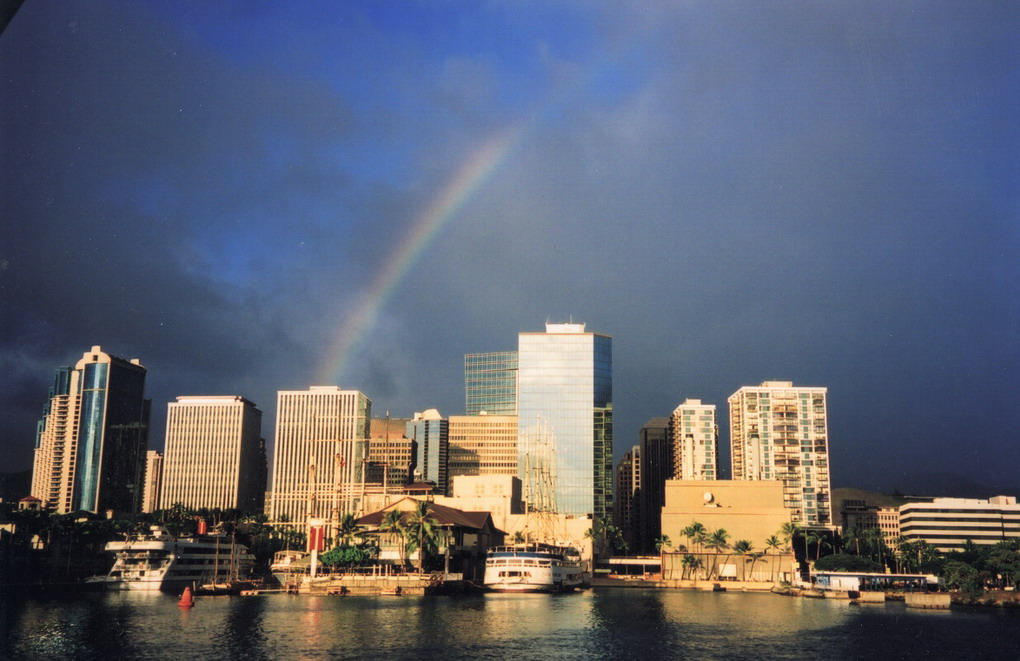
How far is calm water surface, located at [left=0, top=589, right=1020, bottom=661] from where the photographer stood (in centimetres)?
7750

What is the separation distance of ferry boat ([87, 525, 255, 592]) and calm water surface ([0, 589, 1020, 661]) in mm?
21425

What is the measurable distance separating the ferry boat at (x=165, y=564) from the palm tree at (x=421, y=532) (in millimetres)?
31569

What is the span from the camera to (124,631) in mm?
89312

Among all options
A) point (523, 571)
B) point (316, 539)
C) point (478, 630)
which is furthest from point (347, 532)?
point (478, 630)

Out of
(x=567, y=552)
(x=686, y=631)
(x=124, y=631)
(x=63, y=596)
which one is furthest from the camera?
(x=567, y=552)

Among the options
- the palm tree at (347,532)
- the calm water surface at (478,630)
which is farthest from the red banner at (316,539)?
the calm water surface at (478,630)

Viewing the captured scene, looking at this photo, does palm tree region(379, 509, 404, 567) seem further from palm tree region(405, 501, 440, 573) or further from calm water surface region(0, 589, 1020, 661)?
calm water surface region(0, 589, 1020, 661)

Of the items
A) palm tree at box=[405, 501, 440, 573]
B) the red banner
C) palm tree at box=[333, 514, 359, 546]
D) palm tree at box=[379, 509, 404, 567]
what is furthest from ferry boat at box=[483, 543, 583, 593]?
the red banner

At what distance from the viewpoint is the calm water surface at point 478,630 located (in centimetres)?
7750

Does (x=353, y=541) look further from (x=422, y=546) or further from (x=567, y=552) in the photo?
(x=567, y=552)

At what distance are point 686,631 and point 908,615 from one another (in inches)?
1749

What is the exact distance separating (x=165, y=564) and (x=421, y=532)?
148 feet

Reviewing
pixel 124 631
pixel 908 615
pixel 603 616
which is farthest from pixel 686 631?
pixel 124 631

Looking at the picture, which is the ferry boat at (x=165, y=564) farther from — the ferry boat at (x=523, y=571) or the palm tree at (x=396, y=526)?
the ferry boat at (x=523, y=571)
